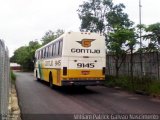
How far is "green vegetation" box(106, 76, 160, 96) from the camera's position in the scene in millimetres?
15666

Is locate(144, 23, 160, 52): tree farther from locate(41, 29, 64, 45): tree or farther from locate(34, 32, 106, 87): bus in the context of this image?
locate(41, 29, 64, 45): tree

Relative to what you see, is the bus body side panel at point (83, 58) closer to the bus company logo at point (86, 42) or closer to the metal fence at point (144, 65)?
the bus company logo at point (86, 42)

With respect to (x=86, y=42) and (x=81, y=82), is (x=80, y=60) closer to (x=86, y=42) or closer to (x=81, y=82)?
(x=86, y=42)

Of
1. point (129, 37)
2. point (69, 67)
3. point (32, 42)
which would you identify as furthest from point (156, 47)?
point (32, 42)

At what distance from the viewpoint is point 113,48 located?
20906 millimetres

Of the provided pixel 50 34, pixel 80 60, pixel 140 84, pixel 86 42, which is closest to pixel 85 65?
pixel 80 60

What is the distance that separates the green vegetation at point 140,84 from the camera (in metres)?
15.7

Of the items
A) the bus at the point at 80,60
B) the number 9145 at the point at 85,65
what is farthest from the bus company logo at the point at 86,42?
the number 9145 at the point at 85,65

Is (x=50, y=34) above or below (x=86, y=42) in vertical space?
above

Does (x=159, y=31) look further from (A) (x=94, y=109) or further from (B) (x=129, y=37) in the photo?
(A) (x=94, y=109)

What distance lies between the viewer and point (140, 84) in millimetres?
17766

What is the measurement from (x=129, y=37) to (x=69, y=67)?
488 centimetres

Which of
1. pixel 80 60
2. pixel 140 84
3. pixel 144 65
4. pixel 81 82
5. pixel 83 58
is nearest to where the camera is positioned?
pixel 81 82

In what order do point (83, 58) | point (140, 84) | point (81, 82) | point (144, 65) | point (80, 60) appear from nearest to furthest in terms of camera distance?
point (81, 82) → point (80, 60) → point (83, 58) → point (140, 84) → point (144, 65)
